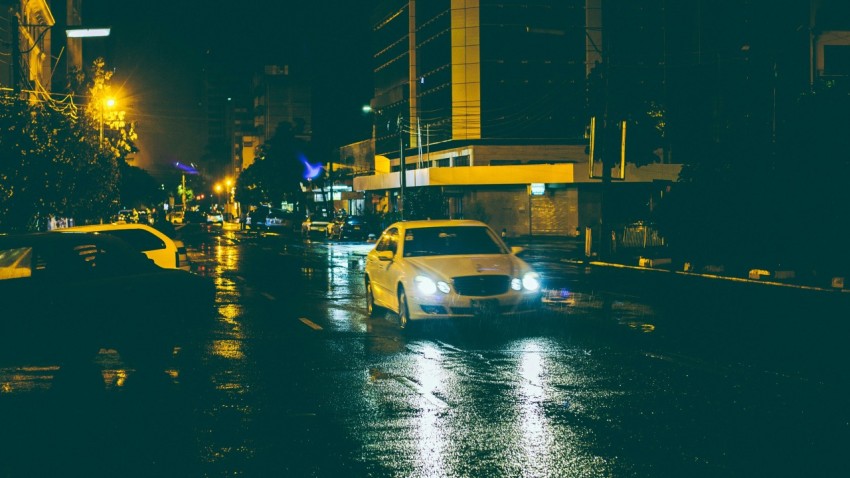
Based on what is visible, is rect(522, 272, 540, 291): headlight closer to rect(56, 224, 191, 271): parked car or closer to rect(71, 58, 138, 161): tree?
rect(56, 224, 191, 271): parked car

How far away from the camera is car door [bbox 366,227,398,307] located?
50.7 feet

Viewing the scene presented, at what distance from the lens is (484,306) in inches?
544

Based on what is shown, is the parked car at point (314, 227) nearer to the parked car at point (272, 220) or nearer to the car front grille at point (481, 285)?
the parked car at point (272, 220)

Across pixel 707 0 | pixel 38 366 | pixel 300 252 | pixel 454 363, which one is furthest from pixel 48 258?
pixel 707 0

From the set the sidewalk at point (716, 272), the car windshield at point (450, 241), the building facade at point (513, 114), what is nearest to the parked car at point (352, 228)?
the building facade at point (513, 114)

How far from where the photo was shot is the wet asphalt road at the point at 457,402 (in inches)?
266

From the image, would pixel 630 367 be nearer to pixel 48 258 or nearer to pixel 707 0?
pixel 48 258

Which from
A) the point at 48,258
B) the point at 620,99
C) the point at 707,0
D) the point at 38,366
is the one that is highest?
the point at 707,0

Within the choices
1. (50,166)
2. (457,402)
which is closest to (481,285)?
(457,402)

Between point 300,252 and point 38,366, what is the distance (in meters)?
31.4

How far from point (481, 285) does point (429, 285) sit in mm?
724

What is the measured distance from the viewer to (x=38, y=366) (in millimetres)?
11648

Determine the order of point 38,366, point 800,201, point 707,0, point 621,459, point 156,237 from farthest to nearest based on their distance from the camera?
point 707,0 → point 800,201 → point 156,237 → point 38,366 → point 621,459

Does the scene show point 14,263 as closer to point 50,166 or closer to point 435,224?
point 435,224
